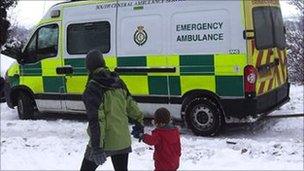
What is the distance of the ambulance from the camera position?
8750 mm

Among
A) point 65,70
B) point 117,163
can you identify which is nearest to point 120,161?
point 117,163

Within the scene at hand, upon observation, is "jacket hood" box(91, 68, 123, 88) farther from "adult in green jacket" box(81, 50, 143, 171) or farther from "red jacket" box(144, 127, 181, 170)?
"red jacket" box(144, 127, 181, 170)

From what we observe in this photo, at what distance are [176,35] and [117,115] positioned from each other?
3.79 metres

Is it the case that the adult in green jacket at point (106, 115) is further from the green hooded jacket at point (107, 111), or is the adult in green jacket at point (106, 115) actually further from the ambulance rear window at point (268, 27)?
the ambulance rear window at point (268, 27)

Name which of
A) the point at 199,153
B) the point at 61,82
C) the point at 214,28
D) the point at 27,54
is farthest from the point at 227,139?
the point at 27,54

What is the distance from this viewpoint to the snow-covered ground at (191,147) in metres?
7.53

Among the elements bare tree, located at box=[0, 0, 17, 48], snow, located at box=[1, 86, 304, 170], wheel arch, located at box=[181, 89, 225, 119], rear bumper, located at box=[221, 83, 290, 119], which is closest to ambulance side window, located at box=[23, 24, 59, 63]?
snow, located at box=[1, 86, 304, 170]

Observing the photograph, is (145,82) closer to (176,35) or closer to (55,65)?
(176,35)

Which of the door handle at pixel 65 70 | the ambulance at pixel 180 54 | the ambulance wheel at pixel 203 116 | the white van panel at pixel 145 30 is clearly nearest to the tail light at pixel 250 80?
the ambulance at pixel 180 54

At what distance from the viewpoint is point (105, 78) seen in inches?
222

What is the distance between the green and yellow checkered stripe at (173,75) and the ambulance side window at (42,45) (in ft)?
0.54

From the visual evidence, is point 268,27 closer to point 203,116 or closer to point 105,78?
point 203,116

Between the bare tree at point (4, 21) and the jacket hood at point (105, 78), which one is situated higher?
the bare tree at point (4, 21)

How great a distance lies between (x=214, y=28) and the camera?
884 centimetres
